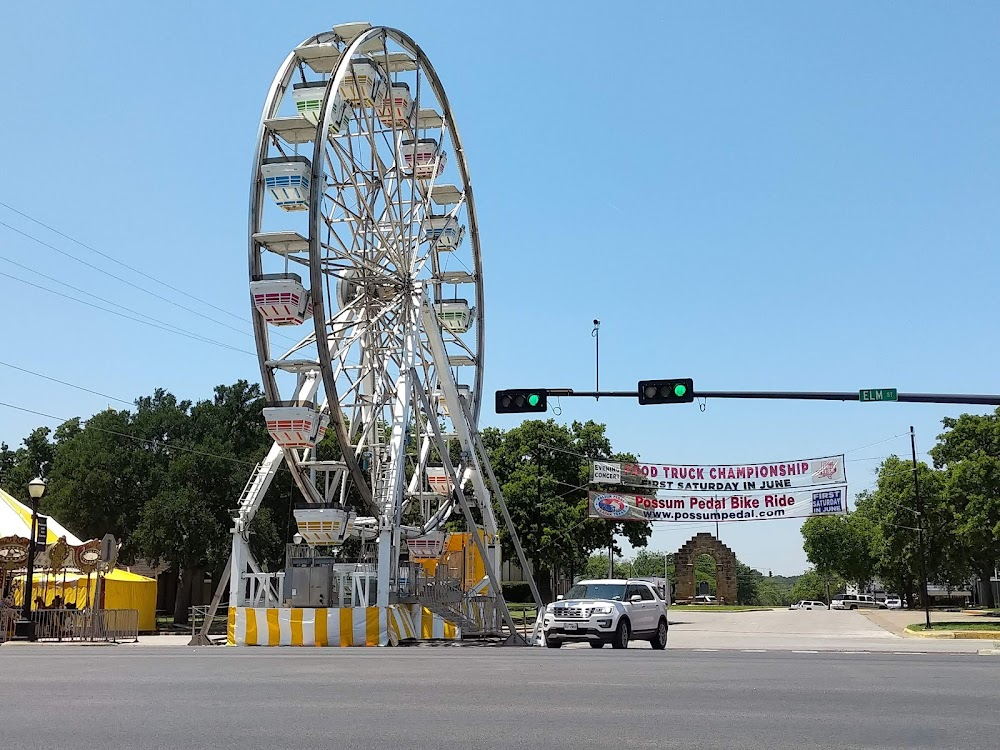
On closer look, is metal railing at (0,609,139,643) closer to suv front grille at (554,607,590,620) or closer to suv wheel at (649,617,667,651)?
suv front grille at (554,607,590,620)

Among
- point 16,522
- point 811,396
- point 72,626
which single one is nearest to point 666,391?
point 811,396

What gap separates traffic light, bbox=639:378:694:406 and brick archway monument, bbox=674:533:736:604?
225ft

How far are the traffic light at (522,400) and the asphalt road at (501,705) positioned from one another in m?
10.1

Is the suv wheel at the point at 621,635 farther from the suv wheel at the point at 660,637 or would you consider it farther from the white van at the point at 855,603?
the white van at the point at 855,603

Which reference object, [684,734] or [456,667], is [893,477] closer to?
[456,667]

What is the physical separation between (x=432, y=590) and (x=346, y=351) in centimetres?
769

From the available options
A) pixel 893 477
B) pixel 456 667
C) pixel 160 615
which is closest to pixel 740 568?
pixel 893 477

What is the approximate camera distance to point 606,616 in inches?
879

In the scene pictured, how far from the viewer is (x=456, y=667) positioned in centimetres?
1445

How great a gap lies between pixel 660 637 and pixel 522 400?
6.39 m

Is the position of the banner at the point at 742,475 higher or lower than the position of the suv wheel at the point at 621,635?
higher

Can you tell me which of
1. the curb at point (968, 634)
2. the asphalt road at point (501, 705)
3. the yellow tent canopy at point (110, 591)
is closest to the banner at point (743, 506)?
the curb at point (968, 634)

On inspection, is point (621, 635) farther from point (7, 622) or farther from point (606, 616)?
point (7, 622)

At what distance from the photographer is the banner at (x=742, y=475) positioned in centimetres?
4681
